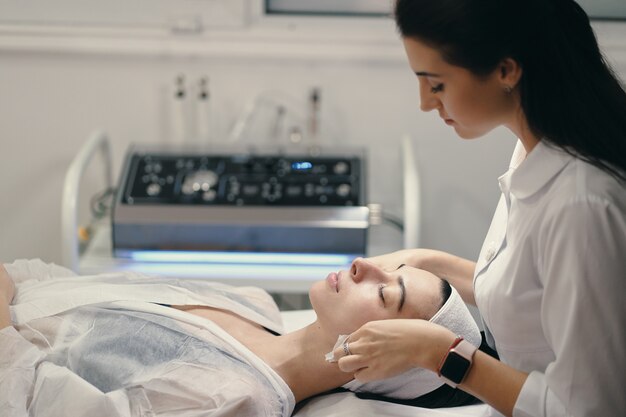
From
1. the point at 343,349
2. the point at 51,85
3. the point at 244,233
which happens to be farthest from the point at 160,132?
the point at 343,349

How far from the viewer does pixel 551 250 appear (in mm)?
1223

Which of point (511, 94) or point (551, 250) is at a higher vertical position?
point (511, 94)

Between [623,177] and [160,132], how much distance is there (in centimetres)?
182

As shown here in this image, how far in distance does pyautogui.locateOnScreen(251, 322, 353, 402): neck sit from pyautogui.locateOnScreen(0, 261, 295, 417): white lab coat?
0.18 ft

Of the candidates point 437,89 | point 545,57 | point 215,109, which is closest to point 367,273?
point 437,89

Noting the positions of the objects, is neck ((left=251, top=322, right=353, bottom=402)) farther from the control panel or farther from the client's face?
the control panel

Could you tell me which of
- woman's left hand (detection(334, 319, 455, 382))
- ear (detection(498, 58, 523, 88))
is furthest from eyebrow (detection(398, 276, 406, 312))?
ear (detection(498, 58, 523, 88))

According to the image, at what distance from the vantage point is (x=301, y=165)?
8.22 ft

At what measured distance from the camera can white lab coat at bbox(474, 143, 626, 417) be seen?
1187 mm

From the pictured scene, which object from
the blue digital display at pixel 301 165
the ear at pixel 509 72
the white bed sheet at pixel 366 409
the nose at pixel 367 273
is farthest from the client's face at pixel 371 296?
the blue digital display at pixel 301 165

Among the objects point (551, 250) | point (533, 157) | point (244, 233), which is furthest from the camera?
point (244, 233)

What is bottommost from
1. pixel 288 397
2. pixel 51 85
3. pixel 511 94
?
pixel 288 397

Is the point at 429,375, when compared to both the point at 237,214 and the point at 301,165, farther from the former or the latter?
the point at 301,165

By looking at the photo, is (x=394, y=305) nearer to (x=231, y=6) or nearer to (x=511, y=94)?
(x=511, y=94)
